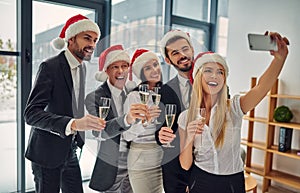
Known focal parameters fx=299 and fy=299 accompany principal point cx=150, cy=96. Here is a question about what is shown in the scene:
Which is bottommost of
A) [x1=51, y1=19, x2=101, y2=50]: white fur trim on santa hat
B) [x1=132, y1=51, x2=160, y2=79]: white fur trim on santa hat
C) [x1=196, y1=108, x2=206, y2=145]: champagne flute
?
[x1=196, y1=108, x2=206, y2=145]: champagne flute

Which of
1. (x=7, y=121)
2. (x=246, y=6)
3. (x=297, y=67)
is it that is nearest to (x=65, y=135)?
(x=7, y=121)

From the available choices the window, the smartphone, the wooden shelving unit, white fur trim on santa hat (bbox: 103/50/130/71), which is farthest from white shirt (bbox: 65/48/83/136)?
the wooden shelving unit

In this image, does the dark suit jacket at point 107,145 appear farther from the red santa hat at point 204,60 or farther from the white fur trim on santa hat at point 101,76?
the red santa hat at point 204,60

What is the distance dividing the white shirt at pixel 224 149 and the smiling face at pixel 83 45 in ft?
1.99

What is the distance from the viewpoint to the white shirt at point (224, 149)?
1.29 m

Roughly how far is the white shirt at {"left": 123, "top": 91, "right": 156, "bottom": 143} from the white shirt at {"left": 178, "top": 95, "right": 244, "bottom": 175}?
0.20 metres

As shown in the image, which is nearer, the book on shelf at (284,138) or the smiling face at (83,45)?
the smiling face at (83,45)

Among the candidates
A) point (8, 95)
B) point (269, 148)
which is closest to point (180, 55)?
point (8, 95)

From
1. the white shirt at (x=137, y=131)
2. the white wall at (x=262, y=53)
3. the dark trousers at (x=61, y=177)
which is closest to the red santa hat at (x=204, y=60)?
the white shirt at (x=137, y=131)

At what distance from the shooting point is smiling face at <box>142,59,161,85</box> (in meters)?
1.29

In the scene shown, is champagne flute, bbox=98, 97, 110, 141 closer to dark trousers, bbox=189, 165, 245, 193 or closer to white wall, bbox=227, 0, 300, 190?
dark trousers, bbox=189, 165, 245, 193

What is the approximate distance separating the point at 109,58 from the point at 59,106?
0.31 meters

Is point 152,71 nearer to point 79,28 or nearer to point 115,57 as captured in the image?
point 115,57

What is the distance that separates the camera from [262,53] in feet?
→ 9.80
